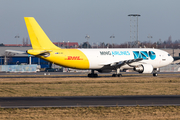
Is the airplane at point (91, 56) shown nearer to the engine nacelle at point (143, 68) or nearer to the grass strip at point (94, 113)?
the engine nacelle at point (143, 68)

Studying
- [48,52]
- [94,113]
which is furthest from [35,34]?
[94,113]

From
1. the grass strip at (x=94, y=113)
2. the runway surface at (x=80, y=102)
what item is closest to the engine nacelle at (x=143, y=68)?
the runway surface at (x=80, y=102)

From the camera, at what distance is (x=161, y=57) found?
188 ft

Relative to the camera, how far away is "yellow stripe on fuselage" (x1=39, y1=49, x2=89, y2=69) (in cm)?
5116

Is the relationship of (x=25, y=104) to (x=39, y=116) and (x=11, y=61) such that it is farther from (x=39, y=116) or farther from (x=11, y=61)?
(x=11, y=61)

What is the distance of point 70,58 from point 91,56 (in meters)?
3.78

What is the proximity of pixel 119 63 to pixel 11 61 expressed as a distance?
3861 inches

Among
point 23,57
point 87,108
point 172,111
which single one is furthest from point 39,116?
point 23,57

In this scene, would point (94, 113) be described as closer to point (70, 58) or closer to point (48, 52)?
point (48, 52)

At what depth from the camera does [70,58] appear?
2041 inches

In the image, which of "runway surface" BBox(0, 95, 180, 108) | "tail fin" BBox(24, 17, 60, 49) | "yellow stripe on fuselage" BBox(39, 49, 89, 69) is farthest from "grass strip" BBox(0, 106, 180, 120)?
"yellow stripe on fuselage" BBox(39, 49, 89, 69)

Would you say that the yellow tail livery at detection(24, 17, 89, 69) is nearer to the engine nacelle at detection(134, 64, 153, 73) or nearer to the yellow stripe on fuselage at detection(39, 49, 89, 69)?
the yellow stripe on fuselage at detection(39, 49, 89, 69)

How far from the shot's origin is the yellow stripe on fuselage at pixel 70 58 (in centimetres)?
5116

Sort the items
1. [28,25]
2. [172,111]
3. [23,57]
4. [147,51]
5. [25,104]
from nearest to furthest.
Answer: [172,111]
[25,104]
[28,25]
[147,51]
[23,57]
